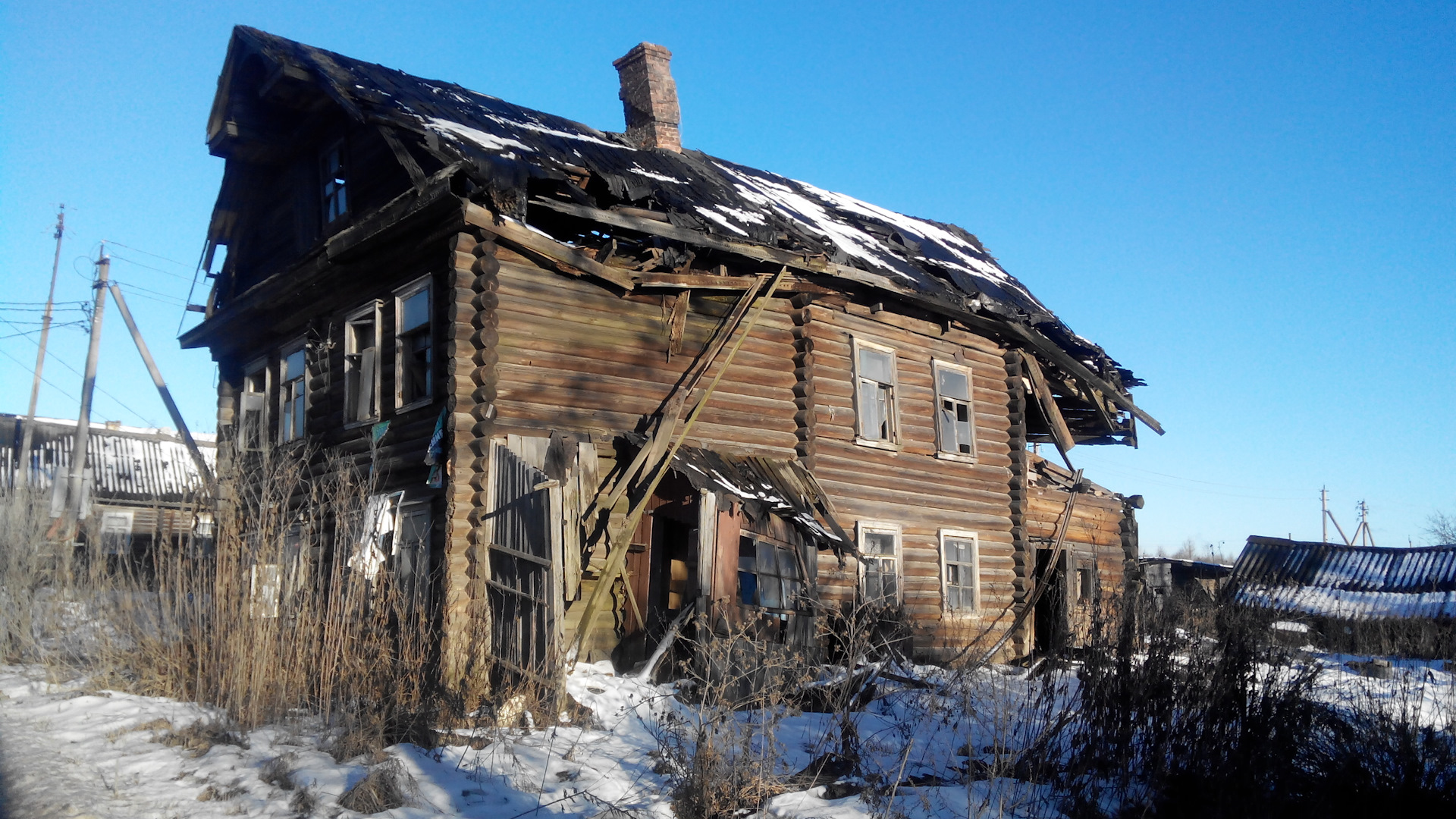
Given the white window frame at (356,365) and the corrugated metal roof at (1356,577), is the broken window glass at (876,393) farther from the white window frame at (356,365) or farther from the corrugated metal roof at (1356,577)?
the corrugated metal roof at (1356,577)

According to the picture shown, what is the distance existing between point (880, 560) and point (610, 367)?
17.5ft

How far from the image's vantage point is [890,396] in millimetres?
16078

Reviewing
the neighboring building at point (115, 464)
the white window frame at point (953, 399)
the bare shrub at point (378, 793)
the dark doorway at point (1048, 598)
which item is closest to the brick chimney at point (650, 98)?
the white window frame at point (953, 399)

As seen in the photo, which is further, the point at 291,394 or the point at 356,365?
the point at 291,394

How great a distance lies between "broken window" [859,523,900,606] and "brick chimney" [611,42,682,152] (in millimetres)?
7540

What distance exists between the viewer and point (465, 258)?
11883 mm

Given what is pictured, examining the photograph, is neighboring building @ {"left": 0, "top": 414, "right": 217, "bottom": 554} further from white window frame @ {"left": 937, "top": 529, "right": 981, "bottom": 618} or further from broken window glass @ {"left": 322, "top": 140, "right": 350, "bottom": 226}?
white window frame @ {"left": 937, "top": 529, "right": 981, "bottom": 618}

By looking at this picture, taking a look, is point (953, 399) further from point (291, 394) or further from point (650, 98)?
point (291, 394)

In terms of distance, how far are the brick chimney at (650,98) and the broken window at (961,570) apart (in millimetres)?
8227

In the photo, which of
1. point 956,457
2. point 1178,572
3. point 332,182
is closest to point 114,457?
point 332,182

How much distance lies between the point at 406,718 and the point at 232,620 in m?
1.63

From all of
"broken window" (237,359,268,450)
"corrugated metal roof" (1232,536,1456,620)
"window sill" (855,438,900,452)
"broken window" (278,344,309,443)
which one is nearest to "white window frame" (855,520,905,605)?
"window sill" (855,438,900,452)

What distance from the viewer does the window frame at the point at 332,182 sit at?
14141mm

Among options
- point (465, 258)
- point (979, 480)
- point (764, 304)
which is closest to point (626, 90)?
point (764, 304)
